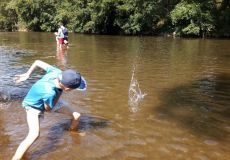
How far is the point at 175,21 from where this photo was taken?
41438 mm

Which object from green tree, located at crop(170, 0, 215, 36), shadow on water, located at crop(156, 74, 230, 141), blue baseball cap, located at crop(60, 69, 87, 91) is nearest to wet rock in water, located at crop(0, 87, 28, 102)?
shadow on water, located at crop(156, 74, 230, 141)

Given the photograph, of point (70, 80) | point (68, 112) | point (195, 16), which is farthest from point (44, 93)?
point (195, 16)

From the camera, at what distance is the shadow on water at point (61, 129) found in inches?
279

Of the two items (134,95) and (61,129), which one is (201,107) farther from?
(61,129)

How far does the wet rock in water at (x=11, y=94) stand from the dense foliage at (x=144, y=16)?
30.1 m

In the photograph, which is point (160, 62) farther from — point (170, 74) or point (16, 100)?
point (16, 100)

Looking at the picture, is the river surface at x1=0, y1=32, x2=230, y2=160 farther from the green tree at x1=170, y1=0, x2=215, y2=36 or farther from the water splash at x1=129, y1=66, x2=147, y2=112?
the green tree at x1=170, y1=0, x2=215, y2=36

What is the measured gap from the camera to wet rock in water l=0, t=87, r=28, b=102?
35.6 feet

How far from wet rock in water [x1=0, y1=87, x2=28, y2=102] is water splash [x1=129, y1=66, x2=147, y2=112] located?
3.08 meters

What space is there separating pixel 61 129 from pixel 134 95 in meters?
3.75

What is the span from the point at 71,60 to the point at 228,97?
10.1 metres

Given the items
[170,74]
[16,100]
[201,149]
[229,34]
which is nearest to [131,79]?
[170,74]

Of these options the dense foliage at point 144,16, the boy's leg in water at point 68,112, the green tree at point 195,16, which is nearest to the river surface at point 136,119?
the boy's leg in water at point 68,112

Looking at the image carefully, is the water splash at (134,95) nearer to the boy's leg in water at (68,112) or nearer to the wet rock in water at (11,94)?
the boy's leg in water at (68,112)
